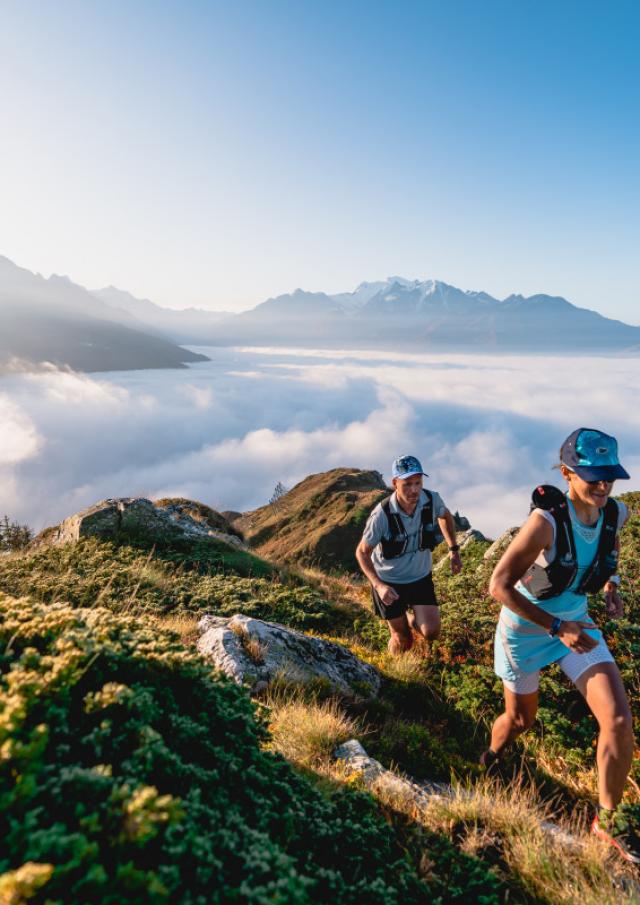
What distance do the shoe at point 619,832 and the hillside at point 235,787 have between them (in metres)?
0.19

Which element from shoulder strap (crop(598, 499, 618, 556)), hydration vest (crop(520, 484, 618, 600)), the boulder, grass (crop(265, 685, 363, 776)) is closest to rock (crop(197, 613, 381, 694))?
grass (crop(265, 685, 363, 776))

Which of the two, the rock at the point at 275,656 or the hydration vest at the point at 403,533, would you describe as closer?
the rock at the point at 275,656

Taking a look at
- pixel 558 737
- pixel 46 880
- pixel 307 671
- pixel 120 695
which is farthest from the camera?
pixel 307 671

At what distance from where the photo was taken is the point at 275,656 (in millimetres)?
5938

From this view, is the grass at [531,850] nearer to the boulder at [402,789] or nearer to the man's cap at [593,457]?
the boulder at [402,789]

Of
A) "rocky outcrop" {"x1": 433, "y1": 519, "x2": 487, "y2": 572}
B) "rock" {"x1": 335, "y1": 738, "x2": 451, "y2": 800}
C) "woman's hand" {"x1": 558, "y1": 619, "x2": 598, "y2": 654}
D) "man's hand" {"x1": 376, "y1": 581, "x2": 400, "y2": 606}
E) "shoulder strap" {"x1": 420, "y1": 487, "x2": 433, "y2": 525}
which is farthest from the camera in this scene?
"rocky outcrop" {"x1": 433, "y1": 519, "x2": 487, "y2": 572}

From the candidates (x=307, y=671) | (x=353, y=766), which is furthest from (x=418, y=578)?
(x=353, y=766)

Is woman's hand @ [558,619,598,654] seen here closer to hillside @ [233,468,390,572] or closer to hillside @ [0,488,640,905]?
hillside @ [0,488,640,905]

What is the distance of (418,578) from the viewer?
25.0 feet

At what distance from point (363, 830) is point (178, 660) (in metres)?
1.41

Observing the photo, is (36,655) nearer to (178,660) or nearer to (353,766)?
(178,660)

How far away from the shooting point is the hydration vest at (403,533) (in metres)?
7.16

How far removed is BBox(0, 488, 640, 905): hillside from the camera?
1.54 meters

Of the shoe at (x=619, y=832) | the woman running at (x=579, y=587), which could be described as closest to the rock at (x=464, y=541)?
the woman running at (x=579, y=587)
